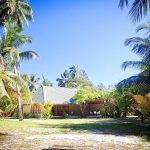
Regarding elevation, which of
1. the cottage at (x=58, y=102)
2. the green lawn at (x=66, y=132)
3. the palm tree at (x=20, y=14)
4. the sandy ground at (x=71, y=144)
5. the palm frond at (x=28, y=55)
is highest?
the palm tree at (x=20, y=14)

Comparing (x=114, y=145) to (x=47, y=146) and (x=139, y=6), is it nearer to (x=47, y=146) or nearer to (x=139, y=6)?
(x=47, y=146)

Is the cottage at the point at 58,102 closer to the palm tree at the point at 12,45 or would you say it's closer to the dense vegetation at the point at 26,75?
the dense vegetation at the point at 26,75

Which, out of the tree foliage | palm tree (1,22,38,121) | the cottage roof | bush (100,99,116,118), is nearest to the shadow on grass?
palm tree (1,22,38,121)

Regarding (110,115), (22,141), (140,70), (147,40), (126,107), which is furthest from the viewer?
(110,115)

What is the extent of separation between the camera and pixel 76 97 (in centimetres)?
4481

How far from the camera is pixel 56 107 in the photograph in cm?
4194

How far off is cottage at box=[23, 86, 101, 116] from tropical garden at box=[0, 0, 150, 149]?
45.8 inches

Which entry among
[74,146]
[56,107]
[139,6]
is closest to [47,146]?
[74,146]

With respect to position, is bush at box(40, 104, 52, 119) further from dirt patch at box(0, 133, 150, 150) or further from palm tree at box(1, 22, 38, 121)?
dirt patch at box(0, 133, 150, 150)

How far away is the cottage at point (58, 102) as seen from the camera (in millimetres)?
40431

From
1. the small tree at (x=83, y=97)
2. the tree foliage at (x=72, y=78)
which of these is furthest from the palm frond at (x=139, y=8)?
the tree foliage at (x=72, y=78)

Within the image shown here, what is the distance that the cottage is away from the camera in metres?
40.4

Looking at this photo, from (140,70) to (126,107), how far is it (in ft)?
22.3

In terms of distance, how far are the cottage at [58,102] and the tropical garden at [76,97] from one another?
1162mm
